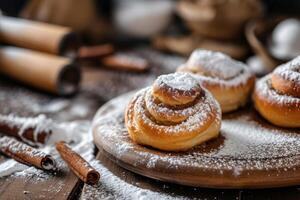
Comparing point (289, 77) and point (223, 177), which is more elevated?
point (289, 77)

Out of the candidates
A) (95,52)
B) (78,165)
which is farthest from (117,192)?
(95,52)

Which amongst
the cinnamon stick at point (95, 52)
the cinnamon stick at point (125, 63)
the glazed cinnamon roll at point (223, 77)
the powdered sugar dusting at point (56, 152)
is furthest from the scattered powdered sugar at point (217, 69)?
the cinnamon stick at point (95, 52)

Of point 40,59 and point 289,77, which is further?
point 40,59

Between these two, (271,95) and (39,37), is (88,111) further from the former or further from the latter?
(271,95)

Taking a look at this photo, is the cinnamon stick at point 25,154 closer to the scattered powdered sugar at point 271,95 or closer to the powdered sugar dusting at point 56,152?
the powdered sugar dusting at point 56,152

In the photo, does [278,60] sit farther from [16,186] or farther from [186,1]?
[16,186]

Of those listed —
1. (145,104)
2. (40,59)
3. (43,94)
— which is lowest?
(43,94)

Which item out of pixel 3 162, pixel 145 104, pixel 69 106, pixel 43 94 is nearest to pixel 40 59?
pixel 43 94
